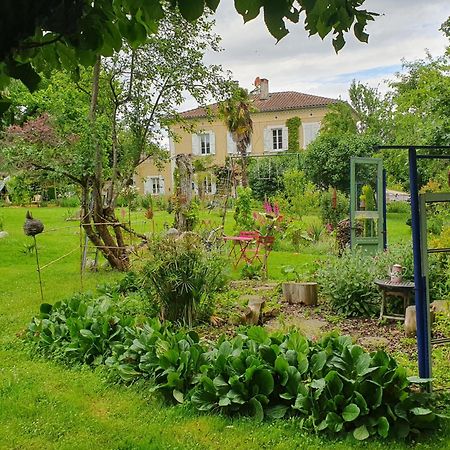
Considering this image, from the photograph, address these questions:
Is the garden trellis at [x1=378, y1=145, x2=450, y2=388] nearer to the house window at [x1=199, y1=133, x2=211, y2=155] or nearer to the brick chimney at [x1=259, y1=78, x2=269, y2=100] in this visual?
the house window at [x1=199, y1=133, x2=211, y2=155]

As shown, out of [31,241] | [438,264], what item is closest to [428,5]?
[438,264]

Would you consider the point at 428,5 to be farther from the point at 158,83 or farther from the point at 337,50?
the point at 158,83

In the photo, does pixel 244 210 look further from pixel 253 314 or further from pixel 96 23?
pixel 96 23

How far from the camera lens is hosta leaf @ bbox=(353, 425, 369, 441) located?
9.95ft

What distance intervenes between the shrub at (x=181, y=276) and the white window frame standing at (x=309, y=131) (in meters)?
24.0

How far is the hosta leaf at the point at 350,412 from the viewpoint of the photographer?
309 cm

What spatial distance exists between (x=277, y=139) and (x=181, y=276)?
81.3 ft

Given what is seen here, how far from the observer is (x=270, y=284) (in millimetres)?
7793

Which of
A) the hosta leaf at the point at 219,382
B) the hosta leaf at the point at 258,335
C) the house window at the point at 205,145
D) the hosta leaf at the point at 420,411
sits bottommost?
the hosta leaf at the point at 420,411

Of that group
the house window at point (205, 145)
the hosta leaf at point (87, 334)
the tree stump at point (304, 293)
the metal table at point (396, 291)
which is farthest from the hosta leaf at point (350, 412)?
the house window at point (205, 145)

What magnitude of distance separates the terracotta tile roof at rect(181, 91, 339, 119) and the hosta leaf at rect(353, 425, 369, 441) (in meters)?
25.9

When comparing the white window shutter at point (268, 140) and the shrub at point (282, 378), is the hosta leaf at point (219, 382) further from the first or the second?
the white window shutter at point (268, 140)

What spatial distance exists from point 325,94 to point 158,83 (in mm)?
22532

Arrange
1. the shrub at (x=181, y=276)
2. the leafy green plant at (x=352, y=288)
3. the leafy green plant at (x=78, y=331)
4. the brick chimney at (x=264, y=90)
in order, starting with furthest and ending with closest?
the brick chimney at (x=264, y=90)
the leafy green plant at (x=352, y=288)
the shrub at (x=181, y=276)
the leafy green plant at (x=78, y=331)
